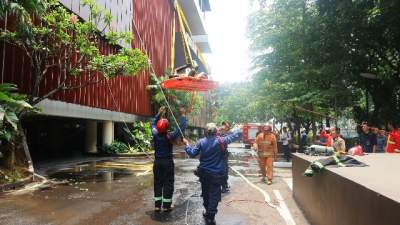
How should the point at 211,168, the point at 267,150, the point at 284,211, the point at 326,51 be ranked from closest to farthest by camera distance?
the point at 211,168 < the point at 284,211 < the point at 267,150 < the point at 326,51

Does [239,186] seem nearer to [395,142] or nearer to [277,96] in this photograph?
[395,142]

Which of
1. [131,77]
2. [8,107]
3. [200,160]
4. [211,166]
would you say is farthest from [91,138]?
[211,166]

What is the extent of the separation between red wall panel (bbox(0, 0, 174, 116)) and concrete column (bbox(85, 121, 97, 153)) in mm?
2051

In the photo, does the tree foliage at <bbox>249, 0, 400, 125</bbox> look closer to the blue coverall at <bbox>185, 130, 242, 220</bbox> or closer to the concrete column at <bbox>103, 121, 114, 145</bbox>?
the concrete column at <bbox>103, 121, 114, 145</bbox>

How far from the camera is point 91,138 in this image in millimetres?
27531

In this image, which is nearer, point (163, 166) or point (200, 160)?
point (200, 160)

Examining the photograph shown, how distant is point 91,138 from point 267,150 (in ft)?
56.1

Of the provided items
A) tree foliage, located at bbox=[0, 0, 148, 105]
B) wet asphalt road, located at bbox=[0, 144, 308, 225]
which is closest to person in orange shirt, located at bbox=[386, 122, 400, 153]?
wet asphalt road, located at bbox=[0, 144, 308, 225]

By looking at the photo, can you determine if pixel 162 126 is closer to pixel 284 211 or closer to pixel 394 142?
pixel 284 211

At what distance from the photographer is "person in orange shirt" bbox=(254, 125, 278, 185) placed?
13.0 meters

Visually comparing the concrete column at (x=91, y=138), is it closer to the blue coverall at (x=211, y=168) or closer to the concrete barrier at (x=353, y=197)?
the blue coverall at (x=211, y=168)

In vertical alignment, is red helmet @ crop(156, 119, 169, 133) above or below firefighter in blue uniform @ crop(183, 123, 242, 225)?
above

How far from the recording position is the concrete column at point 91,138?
27.0 m

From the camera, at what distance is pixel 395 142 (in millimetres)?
13648
